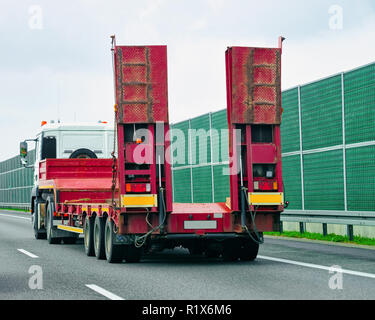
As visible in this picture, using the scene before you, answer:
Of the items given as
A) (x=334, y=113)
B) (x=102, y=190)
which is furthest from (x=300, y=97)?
(x=102, y=190)

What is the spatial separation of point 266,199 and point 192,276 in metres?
2.32

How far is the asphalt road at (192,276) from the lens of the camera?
31.4ft

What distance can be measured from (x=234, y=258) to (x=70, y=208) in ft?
16.1

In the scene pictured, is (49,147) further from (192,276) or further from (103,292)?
(103,292)

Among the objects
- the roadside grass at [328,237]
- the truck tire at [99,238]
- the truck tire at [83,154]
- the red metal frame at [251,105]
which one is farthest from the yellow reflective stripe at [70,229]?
the roadside grass at [328,237]

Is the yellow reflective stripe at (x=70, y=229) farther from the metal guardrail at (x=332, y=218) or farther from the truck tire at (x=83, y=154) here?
the metal guardrail at (x=332, y=218)

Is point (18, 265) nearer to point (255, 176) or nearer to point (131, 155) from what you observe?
point (131, 155)

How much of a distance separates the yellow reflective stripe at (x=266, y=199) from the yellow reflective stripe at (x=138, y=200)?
5.41ft

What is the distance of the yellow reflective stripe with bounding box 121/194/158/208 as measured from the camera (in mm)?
12789

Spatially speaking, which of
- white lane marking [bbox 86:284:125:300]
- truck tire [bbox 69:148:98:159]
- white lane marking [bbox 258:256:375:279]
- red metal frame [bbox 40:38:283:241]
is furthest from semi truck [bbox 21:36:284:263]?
truck tire [bbox 69:148:98:159]

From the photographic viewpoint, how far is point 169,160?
13039mm

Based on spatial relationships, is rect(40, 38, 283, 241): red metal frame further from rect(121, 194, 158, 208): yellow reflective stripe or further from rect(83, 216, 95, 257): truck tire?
rect(83, 216, 95, 257): truck tire

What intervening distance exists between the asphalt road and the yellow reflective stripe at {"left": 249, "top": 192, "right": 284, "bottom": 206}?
1.06 m

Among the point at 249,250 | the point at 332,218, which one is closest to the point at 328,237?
A: the point at 332,218
